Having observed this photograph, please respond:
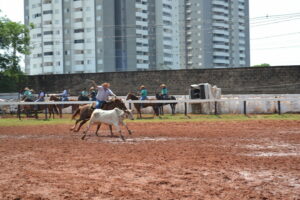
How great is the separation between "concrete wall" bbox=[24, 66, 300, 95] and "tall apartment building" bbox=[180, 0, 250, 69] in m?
80.4

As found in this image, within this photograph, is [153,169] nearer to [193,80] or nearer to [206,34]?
[193,80]

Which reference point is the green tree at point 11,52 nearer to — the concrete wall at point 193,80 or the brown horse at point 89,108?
the concrete wall at point 193,80

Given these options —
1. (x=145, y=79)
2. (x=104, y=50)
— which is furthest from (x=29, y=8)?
(x=145, y=79)

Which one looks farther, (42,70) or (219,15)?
(219,15)

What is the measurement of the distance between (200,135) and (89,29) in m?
80.9

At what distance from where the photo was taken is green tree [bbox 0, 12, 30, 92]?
4669 centimetres

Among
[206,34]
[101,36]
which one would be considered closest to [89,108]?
[101,36]

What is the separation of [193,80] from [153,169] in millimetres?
32254

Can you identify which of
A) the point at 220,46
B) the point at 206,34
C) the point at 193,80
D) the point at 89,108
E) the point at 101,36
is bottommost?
the point at 89,108

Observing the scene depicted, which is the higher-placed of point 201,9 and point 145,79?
point 201,9

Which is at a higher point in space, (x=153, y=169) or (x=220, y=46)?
(x=220, y=46)

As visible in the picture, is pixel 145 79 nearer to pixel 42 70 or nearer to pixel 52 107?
pixel 52 107

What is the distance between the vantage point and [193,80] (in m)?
40.4

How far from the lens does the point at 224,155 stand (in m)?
10.4
